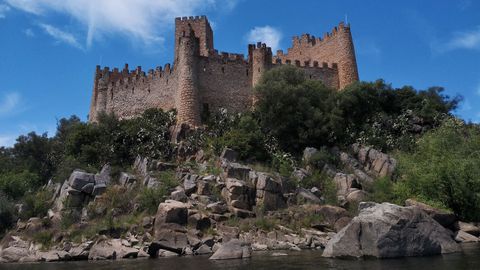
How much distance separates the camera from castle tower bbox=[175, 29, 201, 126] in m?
47.8

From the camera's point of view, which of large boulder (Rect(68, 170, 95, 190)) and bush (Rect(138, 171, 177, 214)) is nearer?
bush (Rect(138, 171, 177, 214))

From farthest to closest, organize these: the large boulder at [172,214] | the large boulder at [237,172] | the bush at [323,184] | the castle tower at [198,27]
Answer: the castle tower at [198,27] < the large boulder at [237,172] < the bush at [323,184] < the large boulder at [172,214]

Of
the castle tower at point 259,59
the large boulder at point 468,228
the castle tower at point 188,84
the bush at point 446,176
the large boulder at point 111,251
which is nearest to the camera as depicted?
the large boulder at point 111,251

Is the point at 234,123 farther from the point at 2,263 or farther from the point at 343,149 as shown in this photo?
the point at 2,263

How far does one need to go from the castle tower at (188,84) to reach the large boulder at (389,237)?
27336mm

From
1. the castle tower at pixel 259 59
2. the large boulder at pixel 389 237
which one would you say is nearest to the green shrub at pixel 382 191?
the large boulder at pixel 389 237

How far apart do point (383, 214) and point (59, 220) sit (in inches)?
975

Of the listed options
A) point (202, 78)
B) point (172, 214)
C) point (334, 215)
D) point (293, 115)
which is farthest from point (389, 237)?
point (202, 78)

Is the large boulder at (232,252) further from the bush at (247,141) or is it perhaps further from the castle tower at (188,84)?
the castle tower at (188,84)

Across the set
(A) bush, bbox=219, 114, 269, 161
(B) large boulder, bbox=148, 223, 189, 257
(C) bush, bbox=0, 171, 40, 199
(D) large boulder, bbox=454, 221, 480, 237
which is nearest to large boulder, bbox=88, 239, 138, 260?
(B) large boulder, bbox=148, 223, 189, 257

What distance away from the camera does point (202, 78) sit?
51250mm

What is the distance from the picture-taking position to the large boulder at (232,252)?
2433 cm

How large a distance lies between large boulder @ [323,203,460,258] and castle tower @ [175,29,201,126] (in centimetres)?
2734

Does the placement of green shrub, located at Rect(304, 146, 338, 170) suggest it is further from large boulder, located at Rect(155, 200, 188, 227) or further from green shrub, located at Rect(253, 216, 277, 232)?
large boulder, located at Rect(155, 200, 188, 227)
